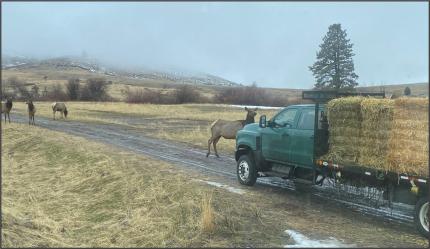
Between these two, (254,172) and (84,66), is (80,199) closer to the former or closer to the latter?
(84,66)

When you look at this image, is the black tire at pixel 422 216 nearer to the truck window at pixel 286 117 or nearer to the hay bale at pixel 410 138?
the hay bale at pixel 410 138

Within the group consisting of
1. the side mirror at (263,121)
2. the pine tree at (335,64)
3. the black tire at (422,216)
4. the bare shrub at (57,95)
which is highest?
the pine tree at (335,64)

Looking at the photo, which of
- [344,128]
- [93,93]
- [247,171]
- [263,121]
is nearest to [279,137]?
[263,121]

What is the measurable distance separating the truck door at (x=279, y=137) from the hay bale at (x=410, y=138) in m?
3.14

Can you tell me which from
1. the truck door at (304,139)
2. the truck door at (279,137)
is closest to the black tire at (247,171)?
the truck door at (279,137)

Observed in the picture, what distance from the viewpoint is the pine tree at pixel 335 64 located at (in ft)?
154

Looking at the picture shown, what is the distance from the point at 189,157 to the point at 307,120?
763 cm

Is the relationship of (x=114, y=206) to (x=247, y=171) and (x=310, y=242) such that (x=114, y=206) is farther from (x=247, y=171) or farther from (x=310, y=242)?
(x=310, y=242)

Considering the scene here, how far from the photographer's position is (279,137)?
12.1 meters

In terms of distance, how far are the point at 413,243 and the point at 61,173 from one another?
10679 millimetres

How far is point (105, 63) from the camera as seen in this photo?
1008 cm

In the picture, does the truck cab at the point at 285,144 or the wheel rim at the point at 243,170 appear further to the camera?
the wheel rim at the point at 243,170

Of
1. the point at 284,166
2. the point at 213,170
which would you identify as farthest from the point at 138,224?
the point at 213,170

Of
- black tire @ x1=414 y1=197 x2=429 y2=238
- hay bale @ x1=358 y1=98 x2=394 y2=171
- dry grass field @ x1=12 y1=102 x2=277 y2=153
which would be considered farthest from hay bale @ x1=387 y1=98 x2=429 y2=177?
dry grass field @ x1=12 y1=102 x2=277 y2=153
